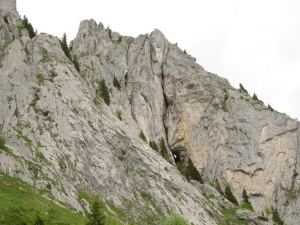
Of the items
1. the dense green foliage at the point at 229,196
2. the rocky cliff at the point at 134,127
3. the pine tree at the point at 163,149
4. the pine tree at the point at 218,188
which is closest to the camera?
the rocky cliff at the point at 134,127

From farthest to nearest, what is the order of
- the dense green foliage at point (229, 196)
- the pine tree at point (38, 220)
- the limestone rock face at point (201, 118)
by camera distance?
the limestone rock face at point (201, 118) < the dense green foliage at point (229, 196) < the pine tree at point (38, 220)

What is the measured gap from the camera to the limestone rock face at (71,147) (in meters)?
42.7

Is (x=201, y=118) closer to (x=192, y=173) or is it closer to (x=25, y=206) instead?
(x=192, y=173)

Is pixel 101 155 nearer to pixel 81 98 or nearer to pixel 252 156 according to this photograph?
pixel 81 98

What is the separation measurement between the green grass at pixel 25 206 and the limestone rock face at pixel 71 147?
244cm

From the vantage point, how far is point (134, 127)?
287ft

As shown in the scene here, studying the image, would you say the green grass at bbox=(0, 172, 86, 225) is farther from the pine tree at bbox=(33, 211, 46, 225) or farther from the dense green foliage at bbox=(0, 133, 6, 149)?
the dense green foliage at bbox=(0, 133, 6, 149)

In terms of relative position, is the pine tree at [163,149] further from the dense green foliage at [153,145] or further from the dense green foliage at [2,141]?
the dense green foliage at [2,141]

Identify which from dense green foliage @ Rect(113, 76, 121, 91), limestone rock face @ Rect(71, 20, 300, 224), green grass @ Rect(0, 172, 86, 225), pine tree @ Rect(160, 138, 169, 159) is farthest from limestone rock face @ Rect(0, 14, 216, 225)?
dense green foliage @ Rect(113, 76, 121, 91)

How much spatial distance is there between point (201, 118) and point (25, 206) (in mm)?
76231

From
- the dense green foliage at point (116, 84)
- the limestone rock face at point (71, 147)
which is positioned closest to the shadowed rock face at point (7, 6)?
the limestone rock face at point (71, 147)

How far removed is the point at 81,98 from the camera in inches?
2482

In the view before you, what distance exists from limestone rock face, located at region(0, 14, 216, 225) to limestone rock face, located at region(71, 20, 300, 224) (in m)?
22.6

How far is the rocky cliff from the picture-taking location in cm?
4769
